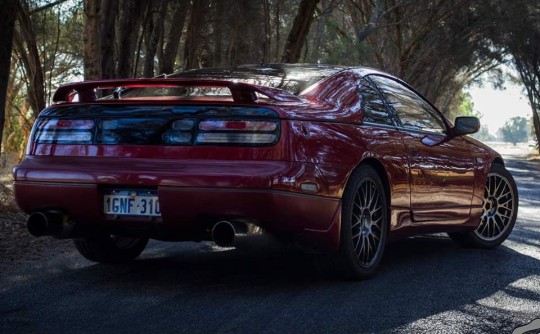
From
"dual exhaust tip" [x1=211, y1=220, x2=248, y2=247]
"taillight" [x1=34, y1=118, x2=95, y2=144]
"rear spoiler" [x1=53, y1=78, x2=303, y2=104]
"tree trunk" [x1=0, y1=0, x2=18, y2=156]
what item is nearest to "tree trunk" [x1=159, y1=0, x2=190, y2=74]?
"tree trunk" [x1=0, y1=0, x2=18, y2=156]

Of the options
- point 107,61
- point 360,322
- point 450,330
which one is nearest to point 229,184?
point 360,322

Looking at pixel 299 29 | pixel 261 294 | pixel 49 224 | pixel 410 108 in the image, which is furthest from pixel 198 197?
pixel 299 29

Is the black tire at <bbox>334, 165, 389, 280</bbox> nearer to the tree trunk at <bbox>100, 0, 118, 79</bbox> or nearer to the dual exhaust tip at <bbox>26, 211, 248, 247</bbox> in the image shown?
the dual exhaust tip at <bbox>26, 211, 248, 247</bbox>

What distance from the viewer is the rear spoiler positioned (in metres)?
4.73

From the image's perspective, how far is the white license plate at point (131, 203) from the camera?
4.79m

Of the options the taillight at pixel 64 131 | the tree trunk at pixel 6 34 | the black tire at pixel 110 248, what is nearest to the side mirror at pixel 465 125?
the black tire at pixel 110 248

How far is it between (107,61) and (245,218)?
292 inches

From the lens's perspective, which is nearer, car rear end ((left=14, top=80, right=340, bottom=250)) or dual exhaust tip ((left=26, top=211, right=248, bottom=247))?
car rear end ((left=14, top=80, right=340, bottom=250))

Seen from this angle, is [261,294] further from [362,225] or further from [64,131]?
[64,131]

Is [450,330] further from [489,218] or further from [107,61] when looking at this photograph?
[107,61]

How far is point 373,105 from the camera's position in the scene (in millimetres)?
5770

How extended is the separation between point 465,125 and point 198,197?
286cm

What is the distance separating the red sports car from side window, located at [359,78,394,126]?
15 mm

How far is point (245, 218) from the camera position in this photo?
4.64 m
